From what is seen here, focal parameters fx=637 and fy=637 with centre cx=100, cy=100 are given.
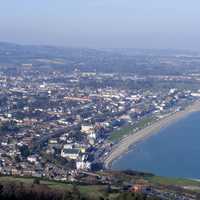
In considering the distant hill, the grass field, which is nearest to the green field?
the grass field

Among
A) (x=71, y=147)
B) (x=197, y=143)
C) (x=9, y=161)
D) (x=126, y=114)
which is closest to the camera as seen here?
(x=9, y=161)

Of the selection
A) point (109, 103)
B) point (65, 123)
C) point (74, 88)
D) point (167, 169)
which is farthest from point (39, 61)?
point (167, 169)

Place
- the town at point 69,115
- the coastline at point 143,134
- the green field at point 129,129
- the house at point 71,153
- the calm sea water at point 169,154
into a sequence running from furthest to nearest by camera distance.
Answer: the green field at point 129,129 → the coastline at point 143,134 → the house at point 71,153 → the calm sea water at point 169,154 → the town at point 69,115

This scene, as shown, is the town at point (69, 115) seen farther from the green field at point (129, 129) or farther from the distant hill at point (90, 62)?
the distant hill at point (90, 62)

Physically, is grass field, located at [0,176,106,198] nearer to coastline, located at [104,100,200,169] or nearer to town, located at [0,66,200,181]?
town, located at [0,66,200,181]

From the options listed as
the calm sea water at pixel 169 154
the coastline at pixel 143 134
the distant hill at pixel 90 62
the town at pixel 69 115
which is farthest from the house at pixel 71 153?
the distant hill at pixel 90 62

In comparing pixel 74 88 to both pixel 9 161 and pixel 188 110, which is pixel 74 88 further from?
pixel 9 161
